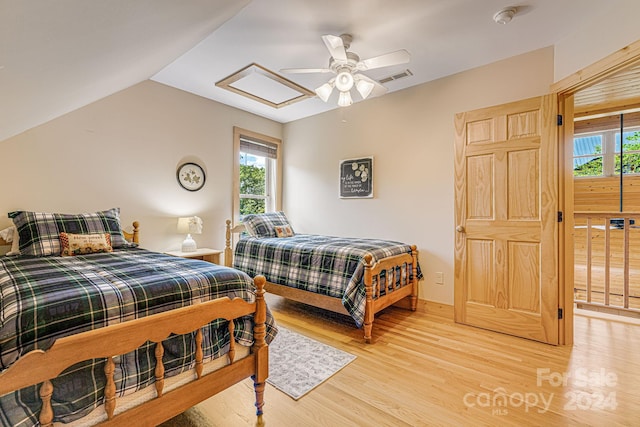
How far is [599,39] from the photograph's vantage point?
6.75ft

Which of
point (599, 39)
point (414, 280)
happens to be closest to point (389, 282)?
point (414, 280)

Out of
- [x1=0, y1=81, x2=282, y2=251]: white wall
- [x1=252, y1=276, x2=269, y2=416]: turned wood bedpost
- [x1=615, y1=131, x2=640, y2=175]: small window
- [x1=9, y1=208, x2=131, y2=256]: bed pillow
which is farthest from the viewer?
[x1=615, y1=131, x2=640, y2=175]: small window

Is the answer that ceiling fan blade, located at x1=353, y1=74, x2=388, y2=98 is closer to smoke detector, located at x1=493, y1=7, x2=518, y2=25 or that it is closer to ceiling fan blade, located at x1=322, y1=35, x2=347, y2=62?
ceiling fan blade, located at x1=322, y1=35, x2=347, y2=62

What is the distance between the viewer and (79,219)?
2.47 meters

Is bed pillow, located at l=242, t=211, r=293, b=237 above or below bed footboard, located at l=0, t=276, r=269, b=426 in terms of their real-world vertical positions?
above

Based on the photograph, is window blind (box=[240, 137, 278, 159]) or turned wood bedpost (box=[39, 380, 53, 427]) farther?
window blind (box=[240, 137, 278, 159])

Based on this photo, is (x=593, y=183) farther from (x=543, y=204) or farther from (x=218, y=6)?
(x=218, y=6)

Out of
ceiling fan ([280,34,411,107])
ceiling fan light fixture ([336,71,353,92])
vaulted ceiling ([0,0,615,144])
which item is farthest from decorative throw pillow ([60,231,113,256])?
ceiling fan light fixture ([336,71,353,92])

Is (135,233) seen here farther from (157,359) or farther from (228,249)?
(157,359)

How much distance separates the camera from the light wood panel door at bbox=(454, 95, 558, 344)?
7.93 ft

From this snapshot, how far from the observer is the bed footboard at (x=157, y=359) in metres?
0.89

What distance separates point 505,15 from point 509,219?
5.40 feet

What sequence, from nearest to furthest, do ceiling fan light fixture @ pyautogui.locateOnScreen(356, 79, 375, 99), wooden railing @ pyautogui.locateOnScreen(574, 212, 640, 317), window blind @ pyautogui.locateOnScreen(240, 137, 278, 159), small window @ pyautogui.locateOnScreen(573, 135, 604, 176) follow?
ceiling fan light fixture @ pyautogui.locateOnScreen(356, 79, 375, 99) → wooden railing @ pyautogui.locateOnScreen(574, 212, 640, 317) → window blind @ pyautogui.locateOnScreen(240, 137, 278, 159) → small window @ pyautogui.locateOnScreen(573, 135, 604, 176)

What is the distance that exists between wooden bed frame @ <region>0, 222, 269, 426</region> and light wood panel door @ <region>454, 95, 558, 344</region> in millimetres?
2195
